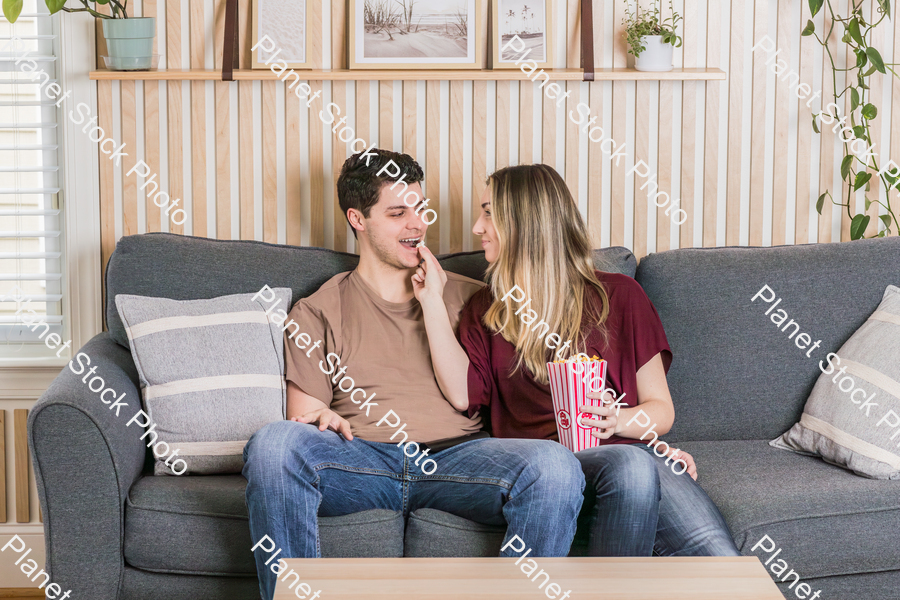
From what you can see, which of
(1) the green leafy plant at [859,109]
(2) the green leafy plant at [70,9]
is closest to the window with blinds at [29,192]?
(2) the green leafy plant at [70,9]

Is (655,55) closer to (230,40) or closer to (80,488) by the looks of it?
(230,40)

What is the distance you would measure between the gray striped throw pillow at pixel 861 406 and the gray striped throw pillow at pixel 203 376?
1.35 m

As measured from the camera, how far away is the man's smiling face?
2111 millimetres

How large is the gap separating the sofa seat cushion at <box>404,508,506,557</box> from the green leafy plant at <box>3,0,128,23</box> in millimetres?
1629

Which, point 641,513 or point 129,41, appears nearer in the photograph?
point 641,513

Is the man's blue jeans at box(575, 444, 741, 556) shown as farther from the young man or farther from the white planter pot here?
the white planter pot

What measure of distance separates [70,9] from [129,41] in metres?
0.17

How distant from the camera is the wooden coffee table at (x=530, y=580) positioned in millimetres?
1218

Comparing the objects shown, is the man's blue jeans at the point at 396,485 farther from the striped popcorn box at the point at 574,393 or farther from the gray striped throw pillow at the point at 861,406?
the gray striped throw pillow at the point at 861,406

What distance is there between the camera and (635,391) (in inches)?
75.2

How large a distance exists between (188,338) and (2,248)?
3.06ft

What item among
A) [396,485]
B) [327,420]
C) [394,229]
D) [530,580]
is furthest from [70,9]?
[530,580]

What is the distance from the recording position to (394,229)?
2.11 meters

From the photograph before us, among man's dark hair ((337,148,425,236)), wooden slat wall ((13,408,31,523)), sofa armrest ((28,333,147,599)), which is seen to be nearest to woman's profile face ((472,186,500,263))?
man's dark hair ((337,148,425,236))
